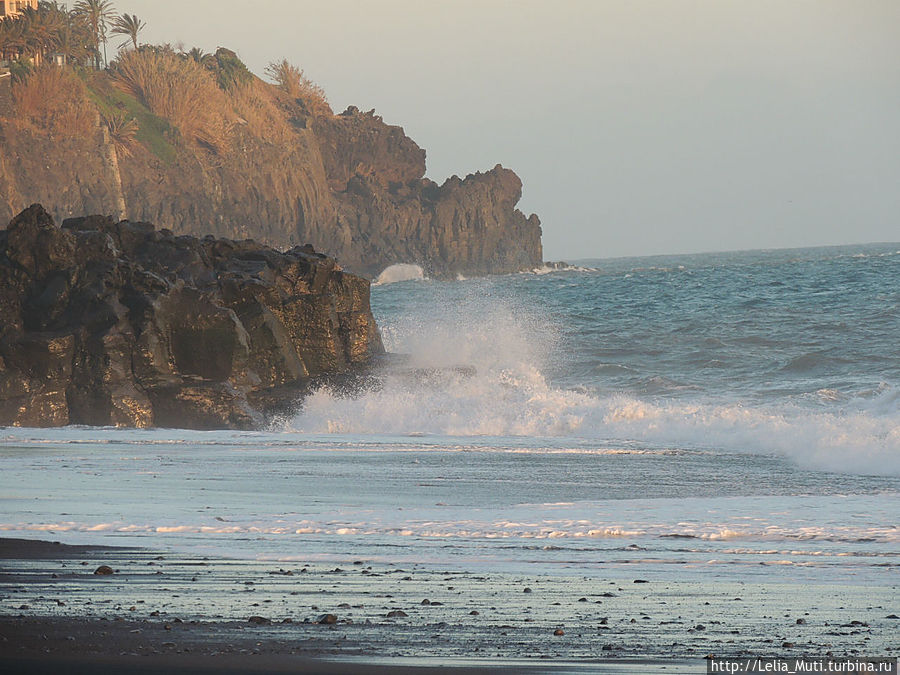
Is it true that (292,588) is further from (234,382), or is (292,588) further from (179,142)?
(179,142)

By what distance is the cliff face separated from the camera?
8288cm

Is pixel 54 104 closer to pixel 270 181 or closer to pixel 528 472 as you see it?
pixel 270 181

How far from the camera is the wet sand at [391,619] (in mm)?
4609

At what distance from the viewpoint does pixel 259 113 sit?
11088 cm

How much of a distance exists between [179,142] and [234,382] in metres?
84.9

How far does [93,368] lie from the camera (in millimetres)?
16031

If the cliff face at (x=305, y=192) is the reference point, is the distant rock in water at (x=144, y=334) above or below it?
below

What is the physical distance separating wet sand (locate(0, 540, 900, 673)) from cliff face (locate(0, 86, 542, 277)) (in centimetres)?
7229

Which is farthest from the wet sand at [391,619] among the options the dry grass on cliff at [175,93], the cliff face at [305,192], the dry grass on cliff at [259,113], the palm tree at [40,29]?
the dry grass on cliff at [259,113]

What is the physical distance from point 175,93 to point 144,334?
9154 centimetres

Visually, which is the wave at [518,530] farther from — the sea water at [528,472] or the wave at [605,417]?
the wave at [605,417]

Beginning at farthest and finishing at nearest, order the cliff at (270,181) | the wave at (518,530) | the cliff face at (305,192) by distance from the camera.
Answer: the cliff at (270,181) < the cliff face at (305,192) < the wave at (518,530)

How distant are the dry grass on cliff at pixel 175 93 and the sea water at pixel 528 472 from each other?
80.5 metres

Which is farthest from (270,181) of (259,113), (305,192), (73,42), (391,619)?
(391,619)
